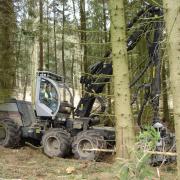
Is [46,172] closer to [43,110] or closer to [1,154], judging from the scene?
[1,154]

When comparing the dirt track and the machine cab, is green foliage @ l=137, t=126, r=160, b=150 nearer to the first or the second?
the dirt track

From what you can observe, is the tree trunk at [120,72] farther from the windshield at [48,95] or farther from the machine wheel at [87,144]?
the windshield at [48,95]

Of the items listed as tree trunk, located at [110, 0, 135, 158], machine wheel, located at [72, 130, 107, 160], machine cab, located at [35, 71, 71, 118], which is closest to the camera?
tree trunk, located at [110, 0, 135, 158]

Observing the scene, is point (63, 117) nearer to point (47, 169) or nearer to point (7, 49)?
point (47, 169)

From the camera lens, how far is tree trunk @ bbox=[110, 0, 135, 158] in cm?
499

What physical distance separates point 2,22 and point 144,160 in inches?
352

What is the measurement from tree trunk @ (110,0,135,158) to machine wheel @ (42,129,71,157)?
323 centimetres

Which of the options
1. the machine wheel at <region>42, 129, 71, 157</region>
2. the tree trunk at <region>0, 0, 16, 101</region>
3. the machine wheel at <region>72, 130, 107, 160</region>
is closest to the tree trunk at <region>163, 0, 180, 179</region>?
the machine wheel at <region>72, 130, 107, 160</region>

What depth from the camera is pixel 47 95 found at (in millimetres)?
9336

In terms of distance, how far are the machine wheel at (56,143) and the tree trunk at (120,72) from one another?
3231 millimetres

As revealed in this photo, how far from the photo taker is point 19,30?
40.7ft

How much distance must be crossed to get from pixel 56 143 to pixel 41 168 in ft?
6.72

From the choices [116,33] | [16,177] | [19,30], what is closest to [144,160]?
[116,33]

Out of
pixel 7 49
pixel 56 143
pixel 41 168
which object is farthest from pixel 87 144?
pixel 7 49
